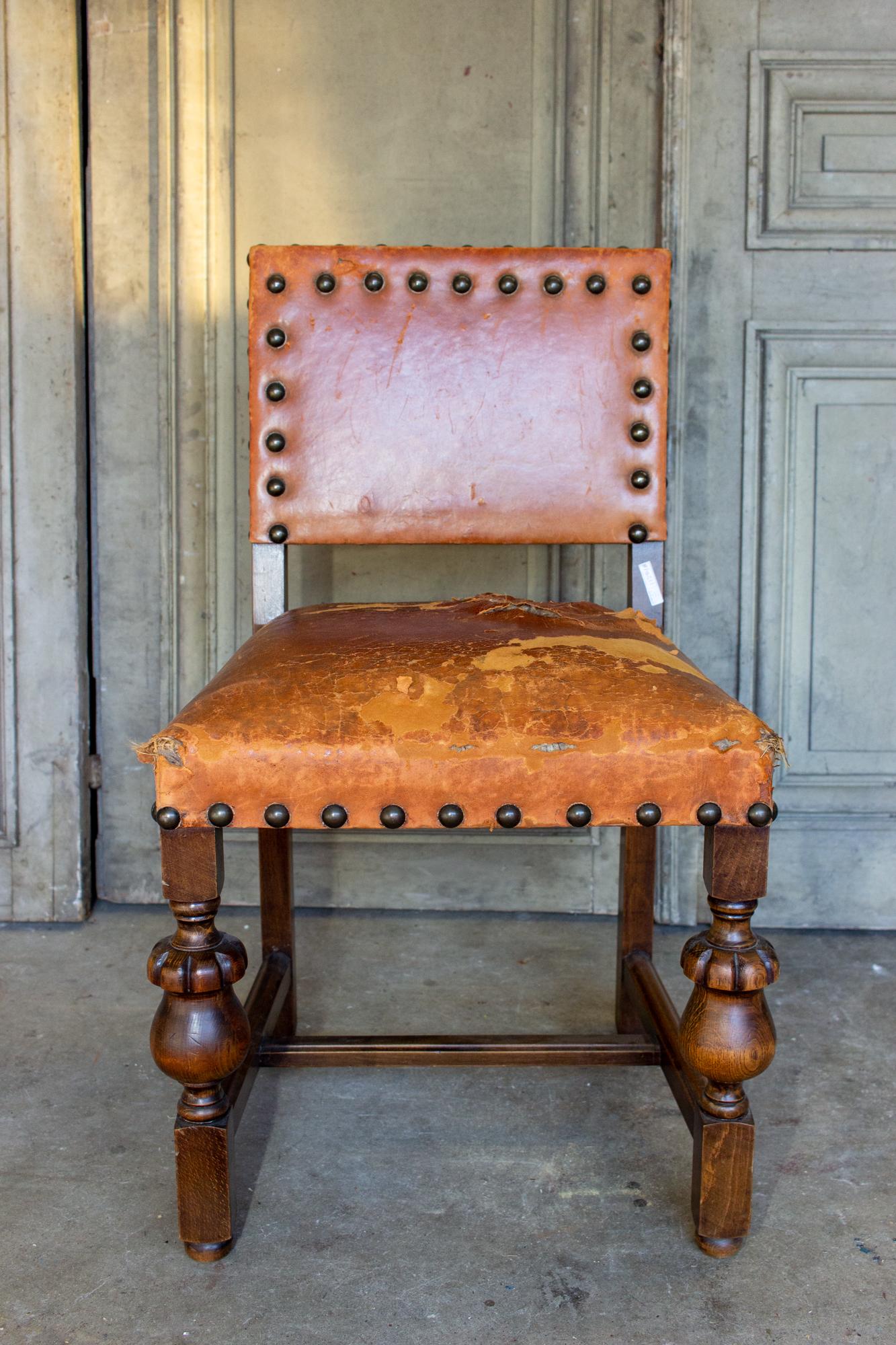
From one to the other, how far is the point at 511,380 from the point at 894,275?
0.78m

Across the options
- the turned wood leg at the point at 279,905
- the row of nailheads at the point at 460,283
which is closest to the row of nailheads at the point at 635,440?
the row of nailheads at the point at 460,283

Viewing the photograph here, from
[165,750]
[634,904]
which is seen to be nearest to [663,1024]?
[634,904]

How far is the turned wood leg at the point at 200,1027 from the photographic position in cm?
101

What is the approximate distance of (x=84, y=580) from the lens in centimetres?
195

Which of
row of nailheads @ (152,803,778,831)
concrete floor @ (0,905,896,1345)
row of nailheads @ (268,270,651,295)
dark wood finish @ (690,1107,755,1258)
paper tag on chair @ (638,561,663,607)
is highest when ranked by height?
row of nailheads @ (268,270,651,295)

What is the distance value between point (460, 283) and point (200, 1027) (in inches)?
34.3

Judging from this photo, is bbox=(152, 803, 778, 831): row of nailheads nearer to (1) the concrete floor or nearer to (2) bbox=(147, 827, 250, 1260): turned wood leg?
(2) bbox=(147, 827, 250, 1260): turned wood leg

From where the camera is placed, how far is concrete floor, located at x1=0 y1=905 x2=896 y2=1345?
1.01 meters

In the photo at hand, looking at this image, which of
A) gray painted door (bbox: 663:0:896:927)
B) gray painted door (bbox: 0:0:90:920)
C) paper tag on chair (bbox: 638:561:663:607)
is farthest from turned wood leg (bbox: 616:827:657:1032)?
gray painted door (bbox: 0:0:90:920)

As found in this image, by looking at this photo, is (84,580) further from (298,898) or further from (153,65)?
(153,65)

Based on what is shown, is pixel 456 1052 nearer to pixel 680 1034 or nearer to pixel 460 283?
pixel 680 1034

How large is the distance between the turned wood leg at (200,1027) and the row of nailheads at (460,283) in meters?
0.69

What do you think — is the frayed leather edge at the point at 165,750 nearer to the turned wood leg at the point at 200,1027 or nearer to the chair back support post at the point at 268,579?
the turned wood leg at the point at 200,1027

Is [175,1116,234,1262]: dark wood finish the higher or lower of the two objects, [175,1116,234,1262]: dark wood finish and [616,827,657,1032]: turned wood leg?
the lower
